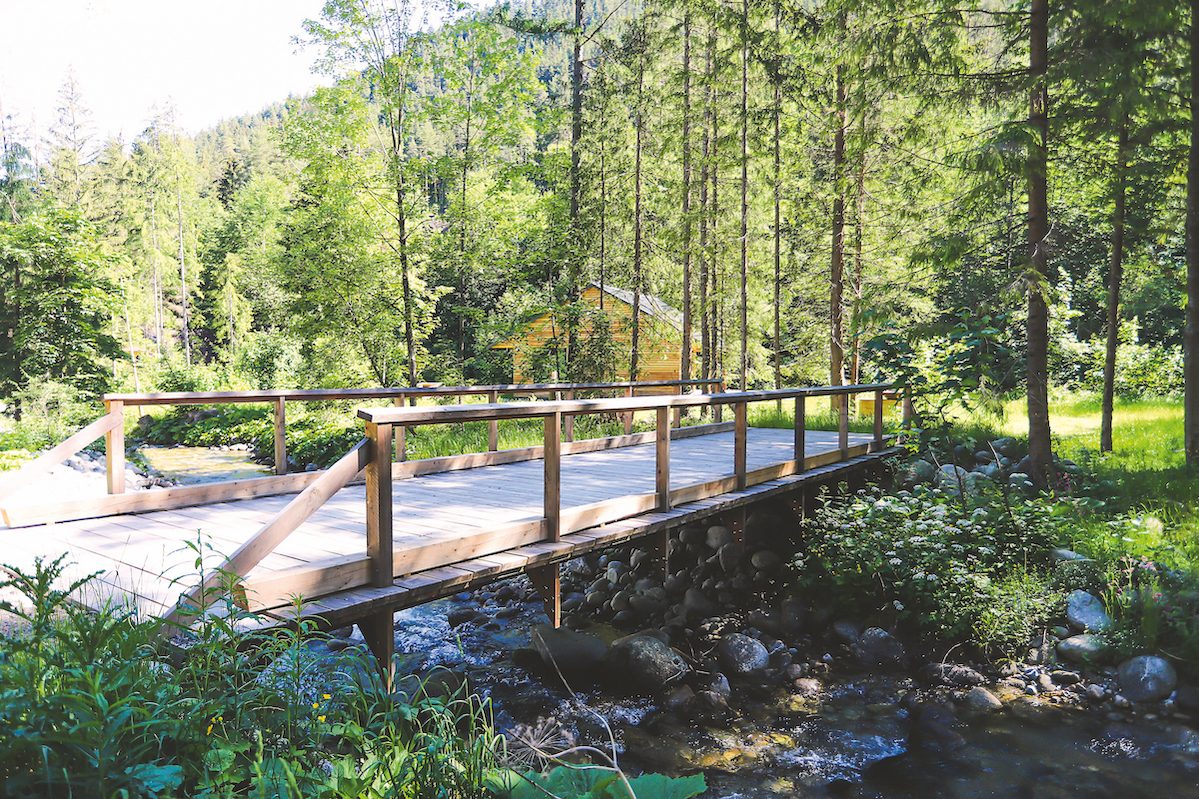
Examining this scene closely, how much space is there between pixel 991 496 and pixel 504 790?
23.9 feet

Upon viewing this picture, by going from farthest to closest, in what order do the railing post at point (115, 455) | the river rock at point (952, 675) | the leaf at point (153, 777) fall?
the river rock at point (952, 675)
the railing post at point (115, 455)
the leaf at point (153, 777)

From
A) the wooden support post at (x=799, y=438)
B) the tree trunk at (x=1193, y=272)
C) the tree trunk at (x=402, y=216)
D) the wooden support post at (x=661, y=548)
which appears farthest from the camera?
the tree trunk at (x=402, y=216)

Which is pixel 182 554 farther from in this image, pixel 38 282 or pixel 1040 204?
pixel 38 282

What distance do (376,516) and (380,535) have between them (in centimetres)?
11

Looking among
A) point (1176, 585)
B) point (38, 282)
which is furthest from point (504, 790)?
point (38, 282)

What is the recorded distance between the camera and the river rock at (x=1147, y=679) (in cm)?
574

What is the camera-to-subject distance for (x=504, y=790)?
2354 millimetres

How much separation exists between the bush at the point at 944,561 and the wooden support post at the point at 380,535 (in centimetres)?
483

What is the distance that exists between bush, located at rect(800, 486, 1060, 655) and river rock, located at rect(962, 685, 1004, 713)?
0.80 meters

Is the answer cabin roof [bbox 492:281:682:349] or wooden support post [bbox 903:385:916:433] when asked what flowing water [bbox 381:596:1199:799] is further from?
cabin roof [bbox 492:281:682:349]

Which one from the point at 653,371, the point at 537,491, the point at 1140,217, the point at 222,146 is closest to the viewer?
the point at 537,491

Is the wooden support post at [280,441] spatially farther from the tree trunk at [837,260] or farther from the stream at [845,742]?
the tree trunk at [837,260]

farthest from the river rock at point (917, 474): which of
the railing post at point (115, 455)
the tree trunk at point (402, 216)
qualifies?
the tree trunk at point (402, 216)

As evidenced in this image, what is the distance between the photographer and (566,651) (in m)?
6.24
